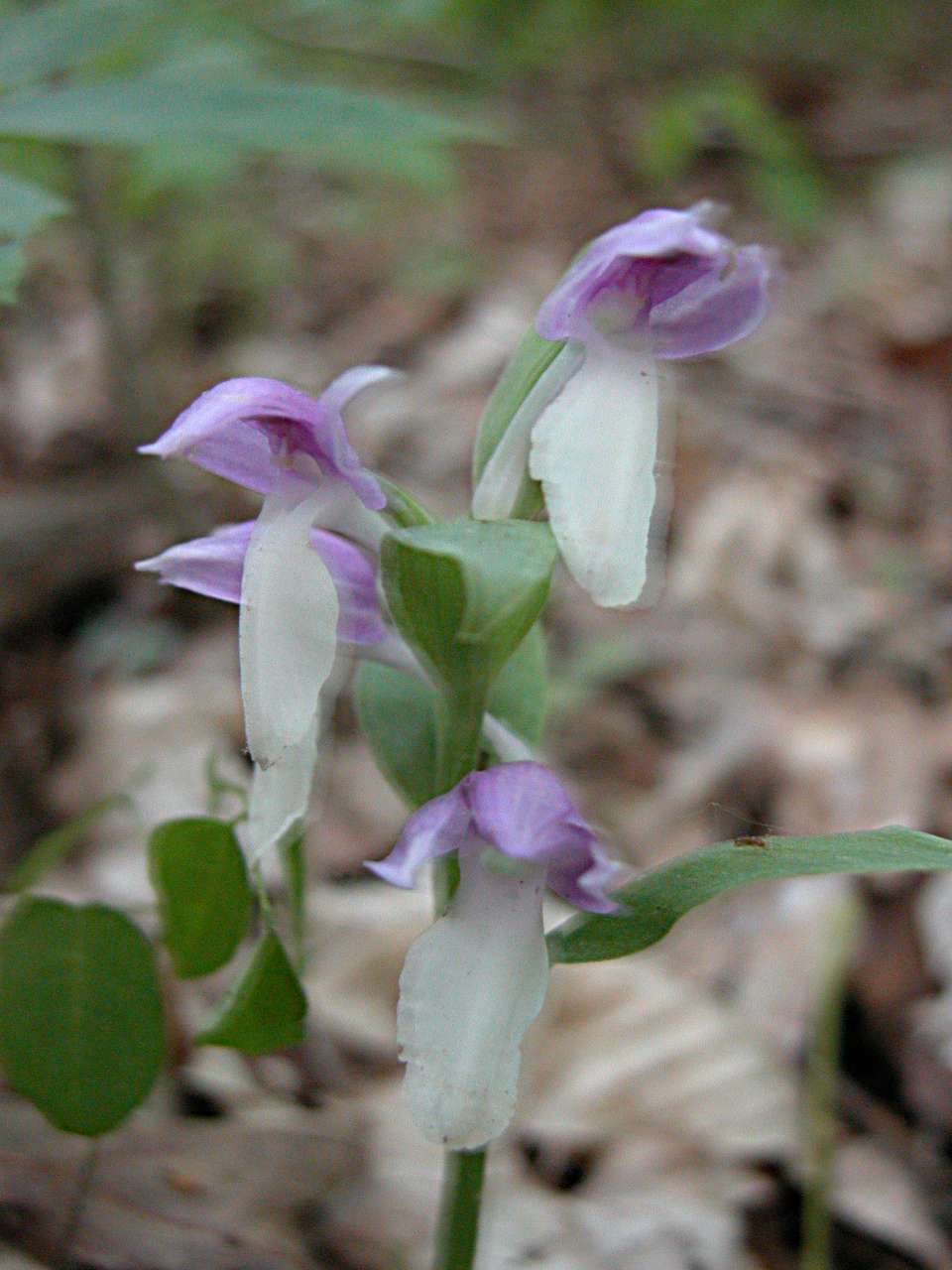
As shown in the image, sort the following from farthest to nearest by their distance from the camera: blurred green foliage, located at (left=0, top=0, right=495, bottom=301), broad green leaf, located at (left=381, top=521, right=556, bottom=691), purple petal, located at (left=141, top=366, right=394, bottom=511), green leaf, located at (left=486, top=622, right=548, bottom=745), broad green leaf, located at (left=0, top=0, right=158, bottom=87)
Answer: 1. broad green leaf, located at (left=0, top=0, right=158, bottom=87)
2. blurred green foliage, located at (left=0, top=0, right=495, bottom=301)
3. green leaf, located at (left=486, top=622, right=548, bottom=745)
4. purple petal, located at (left=141, top=366, right=394, bottom=511)
5. broad green leaf, located at (left=381, top=521, right=556, bottom=691)

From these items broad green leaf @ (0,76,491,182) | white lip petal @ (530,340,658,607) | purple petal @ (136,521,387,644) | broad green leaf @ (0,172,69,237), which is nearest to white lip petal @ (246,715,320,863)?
purple petal @ (136,521,387,644)

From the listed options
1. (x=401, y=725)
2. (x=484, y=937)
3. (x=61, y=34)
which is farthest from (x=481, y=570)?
(x=61, y=34)

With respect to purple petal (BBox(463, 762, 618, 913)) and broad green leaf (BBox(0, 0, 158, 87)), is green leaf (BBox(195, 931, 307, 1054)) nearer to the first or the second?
purple petal (BBox(463, 762, 618, 913))

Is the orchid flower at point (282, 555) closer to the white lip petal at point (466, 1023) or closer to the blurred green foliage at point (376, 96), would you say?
the white lip petal at point (466, 1023)

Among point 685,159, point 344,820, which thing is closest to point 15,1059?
point 344,820

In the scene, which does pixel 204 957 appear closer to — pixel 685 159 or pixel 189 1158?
pixel 189 1158

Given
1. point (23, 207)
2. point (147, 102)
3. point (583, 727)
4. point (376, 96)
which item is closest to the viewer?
point (23, 207)

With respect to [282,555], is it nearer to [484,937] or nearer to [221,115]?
[484,937]
